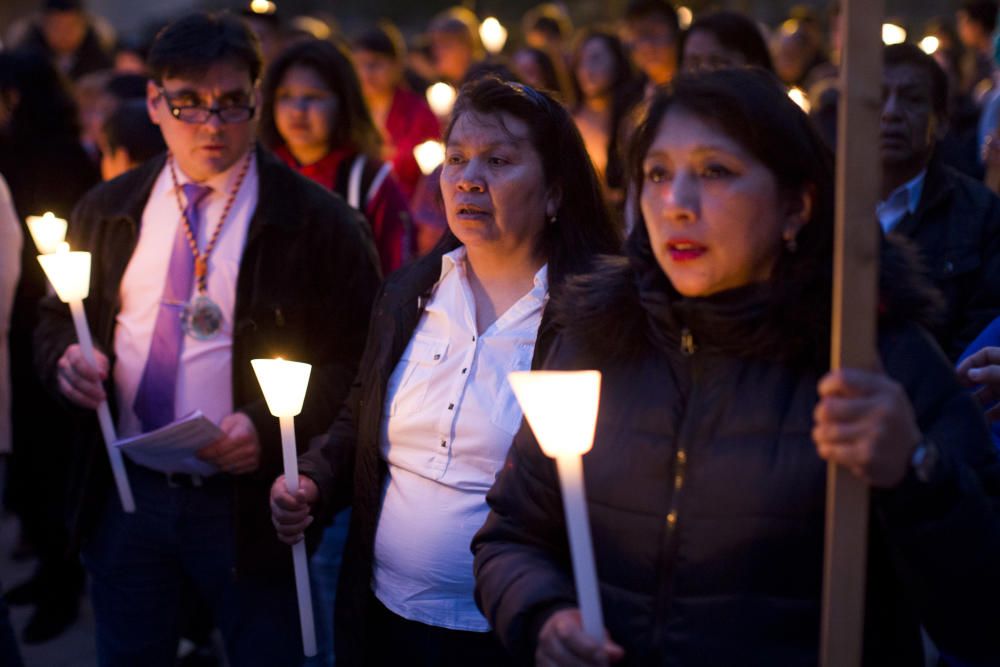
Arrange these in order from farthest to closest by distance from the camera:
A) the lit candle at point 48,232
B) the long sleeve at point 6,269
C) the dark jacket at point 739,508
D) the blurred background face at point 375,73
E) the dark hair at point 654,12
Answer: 1. the blurred background face at point 375,73
2. the dark hair at point 654,12
3. the long sleeve at point 6,269
4. the lit candle at point 48,232
5. the dark jacket at point 739,508

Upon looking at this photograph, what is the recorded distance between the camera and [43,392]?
5.45 m

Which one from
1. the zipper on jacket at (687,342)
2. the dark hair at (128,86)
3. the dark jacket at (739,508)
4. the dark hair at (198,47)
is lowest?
the dark jacket at (739,508)

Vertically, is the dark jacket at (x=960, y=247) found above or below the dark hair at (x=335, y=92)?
below

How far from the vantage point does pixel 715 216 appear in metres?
1.92

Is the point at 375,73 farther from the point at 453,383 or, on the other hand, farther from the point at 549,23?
the point at 453,383

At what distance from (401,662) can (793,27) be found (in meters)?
7.72

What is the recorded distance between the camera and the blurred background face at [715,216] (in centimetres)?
192

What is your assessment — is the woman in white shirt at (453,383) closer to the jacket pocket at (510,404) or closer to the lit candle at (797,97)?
the jacket pocket at (510,404)

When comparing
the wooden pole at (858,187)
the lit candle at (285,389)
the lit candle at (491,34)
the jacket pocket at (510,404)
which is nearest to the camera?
the wooden pole at (858,187)

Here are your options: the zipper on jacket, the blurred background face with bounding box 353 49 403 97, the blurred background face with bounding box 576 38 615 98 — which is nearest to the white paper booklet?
the zipper on jacket

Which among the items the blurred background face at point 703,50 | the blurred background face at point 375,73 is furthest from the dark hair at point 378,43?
the blurred background face at point 703,50

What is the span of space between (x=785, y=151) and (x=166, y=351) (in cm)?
203

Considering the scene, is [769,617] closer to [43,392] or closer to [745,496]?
[745,496]

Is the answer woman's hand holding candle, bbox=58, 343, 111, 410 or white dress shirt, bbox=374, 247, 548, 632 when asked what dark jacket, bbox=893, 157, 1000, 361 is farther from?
woman's hand holding candle, bbox=58, 343, 111, 410
